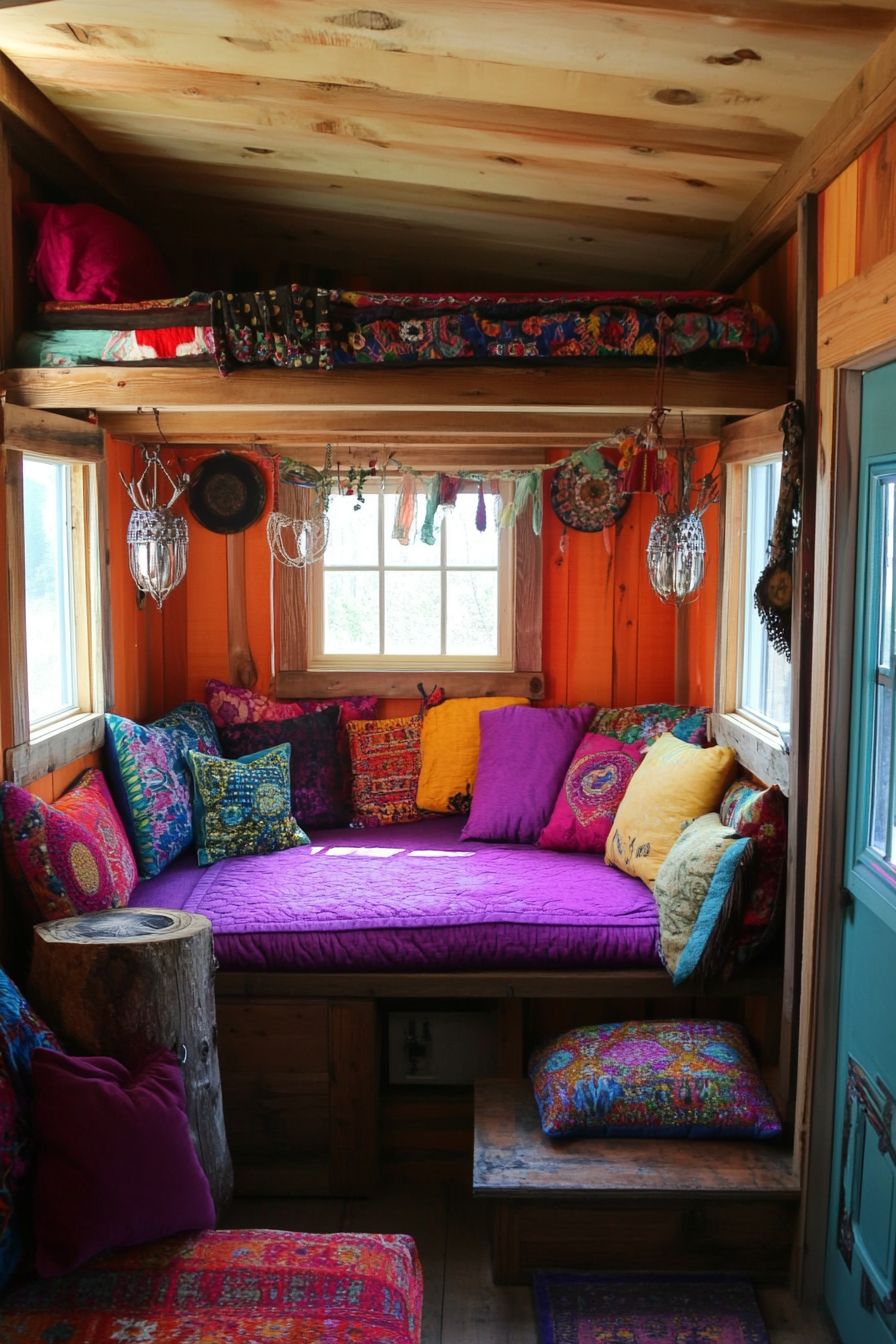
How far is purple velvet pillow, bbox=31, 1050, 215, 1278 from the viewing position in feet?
7.40

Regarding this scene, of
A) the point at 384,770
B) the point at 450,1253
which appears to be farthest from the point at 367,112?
the point at 450,1253

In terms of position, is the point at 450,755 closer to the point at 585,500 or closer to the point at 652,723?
the point at 652,723

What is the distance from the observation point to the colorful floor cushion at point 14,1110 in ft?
7.30

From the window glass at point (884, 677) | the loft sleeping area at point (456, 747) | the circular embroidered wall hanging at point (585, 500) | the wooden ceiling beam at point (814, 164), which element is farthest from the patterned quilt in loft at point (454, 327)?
the circular embroidered wall hanging at point (585, 500)

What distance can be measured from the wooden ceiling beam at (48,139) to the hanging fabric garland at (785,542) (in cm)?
216

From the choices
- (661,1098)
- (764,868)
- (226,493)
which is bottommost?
(661,1098)

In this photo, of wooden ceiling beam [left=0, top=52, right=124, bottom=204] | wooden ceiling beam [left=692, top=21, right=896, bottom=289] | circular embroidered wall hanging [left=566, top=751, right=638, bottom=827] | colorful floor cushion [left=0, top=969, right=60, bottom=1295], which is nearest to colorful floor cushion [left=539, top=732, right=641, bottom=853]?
circular embroidered wall hanging [left=566, top=751, right=638, bottom=827]

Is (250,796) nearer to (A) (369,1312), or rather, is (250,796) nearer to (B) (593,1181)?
(B) (593,1181)

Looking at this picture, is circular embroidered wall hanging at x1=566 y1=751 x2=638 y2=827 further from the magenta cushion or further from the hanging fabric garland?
the magenta cushion

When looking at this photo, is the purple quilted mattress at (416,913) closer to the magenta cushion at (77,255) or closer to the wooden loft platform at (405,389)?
the wooden loft platform at (405,389)

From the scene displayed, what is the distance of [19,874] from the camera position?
3.00m

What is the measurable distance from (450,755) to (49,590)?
1677 millimetres

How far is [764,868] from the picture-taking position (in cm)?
313

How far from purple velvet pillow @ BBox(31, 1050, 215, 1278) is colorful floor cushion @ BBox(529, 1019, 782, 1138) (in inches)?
40.4
